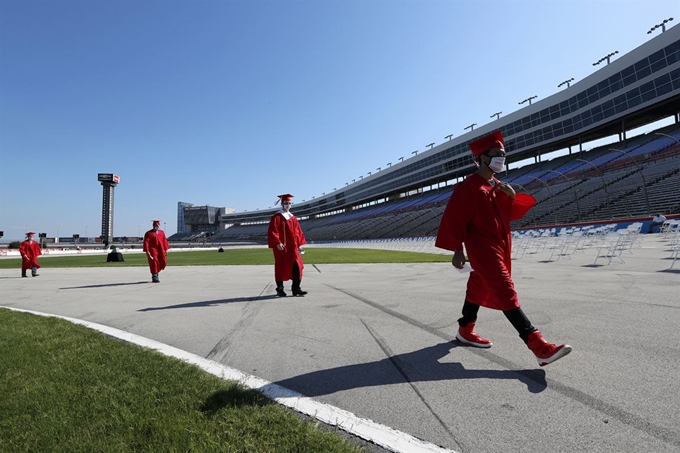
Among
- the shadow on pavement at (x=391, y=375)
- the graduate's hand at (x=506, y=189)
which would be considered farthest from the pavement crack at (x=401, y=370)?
the graduate's hand at (x=506, y=189)

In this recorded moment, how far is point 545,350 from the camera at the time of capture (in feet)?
9.91

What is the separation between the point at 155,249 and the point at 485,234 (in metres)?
10.8

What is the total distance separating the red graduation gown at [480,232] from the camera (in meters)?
3.40

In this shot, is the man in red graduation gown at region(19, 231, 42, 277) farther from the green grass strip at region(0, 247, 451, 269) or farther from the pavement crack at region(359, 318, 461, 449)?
the pavement crack at region(359, 318, 461, 449)

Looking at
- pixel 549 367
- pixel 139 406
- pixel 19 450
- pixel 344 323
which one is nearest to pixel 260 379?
pixel 139 406

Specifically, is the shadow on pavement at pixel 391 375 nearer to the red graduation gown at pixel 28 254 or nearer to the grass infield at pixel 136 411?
the grass infield at pixel 136 411

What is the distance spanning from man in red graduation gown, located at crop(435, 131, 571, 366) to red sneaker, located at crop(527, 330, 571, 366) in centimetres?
5

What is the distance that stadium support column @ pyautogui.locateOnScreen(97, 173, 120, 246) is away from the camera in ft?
272

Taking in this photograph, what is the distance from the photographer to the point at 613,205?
33938 millimetres

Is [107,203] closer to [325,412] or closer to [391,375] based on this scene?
[391,375]

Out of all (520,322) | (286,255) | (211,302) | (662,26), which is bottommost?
(211,302)

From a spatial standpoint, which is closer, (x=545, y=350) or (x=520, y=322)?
(x=545, y=350)

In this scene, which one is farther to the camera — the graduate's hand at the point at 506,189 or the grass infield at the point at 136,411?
the graduate's hand at the point at 506,189

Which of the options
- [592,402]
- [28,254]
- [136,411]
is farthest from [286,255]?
[28,254]
